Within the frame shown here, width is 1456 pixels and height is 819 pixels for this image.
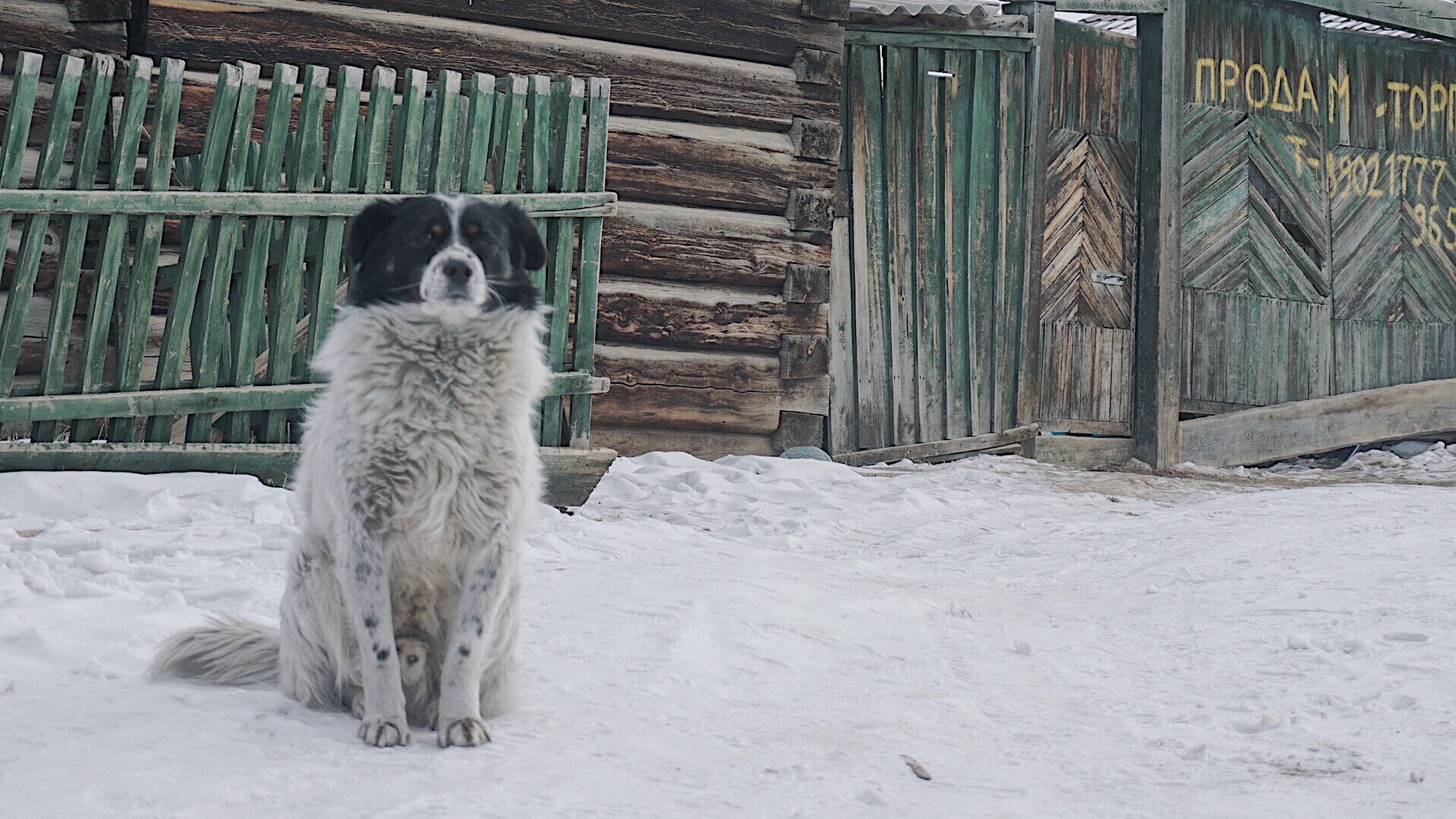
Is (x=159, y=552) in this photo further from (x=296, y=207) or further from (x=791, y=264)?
(x=791, y=264)

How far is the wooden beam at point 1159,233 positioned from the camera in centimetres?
1031

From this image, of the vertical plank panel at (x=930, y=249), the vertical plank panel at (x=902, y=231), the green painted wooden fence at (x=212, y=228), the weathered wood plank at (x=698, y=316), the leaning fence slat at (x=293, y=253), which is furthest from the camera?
the vertical plank panel at (x=930, y=249)

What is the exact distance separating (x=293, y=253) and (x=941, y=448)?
510cm

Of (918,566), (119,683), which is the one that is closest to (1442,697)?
(918,566)

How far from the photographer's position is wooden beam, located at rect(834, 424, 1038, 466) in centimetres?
929

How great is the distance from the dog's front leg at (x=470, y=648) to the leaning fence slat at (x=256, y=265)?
116 inches

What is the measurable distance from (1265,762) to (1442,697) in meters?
0.93

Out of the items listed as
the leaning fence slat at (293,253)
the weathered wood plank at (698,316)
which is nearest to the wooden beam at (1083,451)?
the weathered wood plank at (698,316)

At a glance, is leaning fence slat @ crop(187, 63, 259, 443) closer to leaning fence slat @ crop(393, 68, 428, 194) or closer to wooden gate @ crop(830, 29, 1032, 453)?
leaning fence slat @ crop(393, 68, 428, 194)

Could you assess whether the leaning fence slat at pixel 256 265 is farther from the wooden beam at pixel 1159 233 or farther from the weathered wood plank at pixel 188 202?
the wooden beam at pixel 1159 233

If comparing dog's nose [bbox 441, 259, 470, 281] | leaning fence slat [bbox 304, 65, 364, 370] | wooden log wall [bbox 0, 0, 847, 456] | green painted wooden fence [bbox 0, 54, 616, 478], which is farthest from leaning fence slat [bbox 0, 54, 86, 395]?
dog's nose [bbox 441, 259, 470, 281]

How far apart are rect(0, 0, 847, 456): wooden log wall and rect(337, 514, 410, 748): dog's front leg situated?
4739 mm

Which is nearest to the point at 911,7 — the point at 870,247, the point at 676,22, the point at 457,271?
the point at 870,247

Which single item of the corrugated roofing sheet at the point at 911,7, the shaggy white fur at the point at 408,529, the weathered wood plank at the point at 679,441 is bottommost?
the shaggy white fur at the point at 408,529
